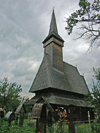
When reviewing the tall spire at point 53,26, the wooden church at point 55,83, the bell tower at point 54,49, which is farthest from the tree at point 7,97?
the tall spire at point 53,26

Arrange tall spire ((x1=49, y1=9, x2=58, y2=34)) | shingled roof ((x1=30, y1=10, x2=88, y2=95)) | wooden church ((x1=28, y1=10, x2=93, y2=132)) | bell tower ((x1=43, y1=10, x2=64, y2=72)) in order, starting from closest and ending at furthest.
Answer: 1. wooden church ((x1=28, y1=10, x2=93, y2=132))
2. shingled roof ((x1=30, y1=10, x2=88, y2=95))
3. bell tower ((x1=43, y1=10, x2=64, y2=72))
4. tall spire ((x1=49, y1=9, x2=58, y2=34))

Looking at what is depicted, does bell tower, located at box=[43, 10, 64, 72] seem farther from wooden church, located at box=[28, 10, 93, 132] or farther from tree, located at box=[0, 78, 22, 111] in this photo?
tree, located at box=[0, 78, 22, 111]

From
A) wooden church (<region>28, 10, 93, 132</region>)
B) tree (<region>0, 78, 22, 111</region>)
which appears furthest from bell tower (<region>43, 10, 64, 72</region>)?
tree (<region>0, 78, 22, 111</region>)

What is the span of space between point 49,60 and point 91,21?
476 inches

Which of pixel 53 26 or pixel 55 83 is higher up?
pixel 53 26

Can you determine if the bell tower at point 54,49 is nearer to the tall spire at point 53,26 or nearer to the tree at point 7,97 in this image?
the tall spire at point 53,26

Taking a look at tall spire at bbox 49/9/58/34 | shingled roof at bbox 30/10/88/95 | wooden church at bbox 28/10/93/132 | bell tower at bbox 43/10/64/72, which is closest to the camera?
wooden church at bbox 28/10/93/132

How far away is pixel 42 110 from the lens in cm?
486

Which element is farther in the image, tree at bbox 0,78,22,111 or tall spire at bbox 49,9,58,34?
tall spire at bbox 49,9,58,34

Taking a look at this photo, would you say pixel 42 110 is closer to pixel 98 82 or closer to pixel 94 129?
pixel 94 129

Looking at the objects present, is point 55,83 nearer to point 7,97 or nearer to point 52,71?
point 52,71

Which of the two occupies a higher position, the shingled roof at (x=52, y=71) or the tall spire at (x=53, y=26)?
the tall spire at (x=53, y=26)

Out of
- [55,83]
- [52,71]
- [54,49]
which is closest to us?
[55,83]

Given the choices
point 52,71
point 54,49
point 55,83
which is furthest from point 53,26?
point 55,83
